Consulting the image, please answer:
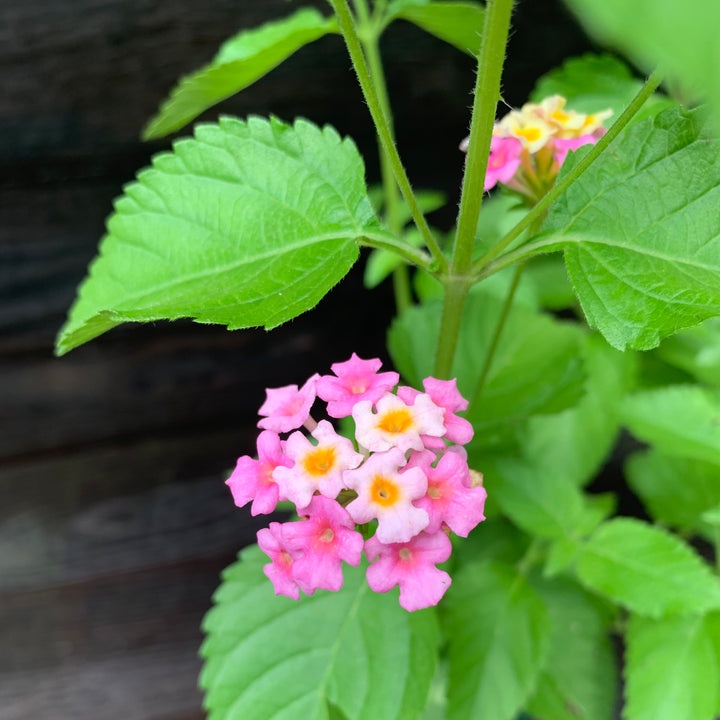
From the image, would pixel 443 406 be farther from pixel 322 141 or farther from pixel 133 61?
pixel 133 61

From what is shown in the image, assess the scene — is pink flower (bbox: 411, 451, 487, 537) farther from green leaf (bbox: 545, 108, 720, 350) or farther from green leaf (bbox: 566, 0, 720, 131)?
green leaf (bbox: 566, 0, 720, 131)

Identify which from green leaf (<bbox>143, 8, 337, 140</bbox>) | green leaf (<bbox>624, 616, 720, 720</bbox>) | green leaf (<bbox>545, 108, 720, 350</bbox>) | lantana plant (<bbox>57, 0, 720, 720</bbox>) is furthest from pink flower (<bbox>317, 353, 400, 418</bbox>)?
green leaf (<bbox>624, 616, 720, 720</bbox>)

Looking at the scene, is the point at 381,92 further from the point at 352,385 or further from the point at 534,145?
the point at 352,385

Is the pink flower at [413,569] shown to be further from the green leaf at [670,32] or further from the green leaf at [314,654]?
the green leaf at [670,32]

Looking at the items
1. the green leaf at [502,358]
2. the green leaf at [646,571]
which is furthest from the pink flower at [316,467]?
the green leaf at [646,571]

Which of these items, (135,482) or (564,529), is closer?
(564,529)

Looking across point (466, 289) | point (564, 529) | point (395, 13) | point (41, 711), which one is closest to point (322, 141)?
point (466, 289)

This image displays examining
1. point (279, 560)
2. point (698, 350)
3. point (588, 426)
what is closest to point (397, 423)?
point (279, 560)
